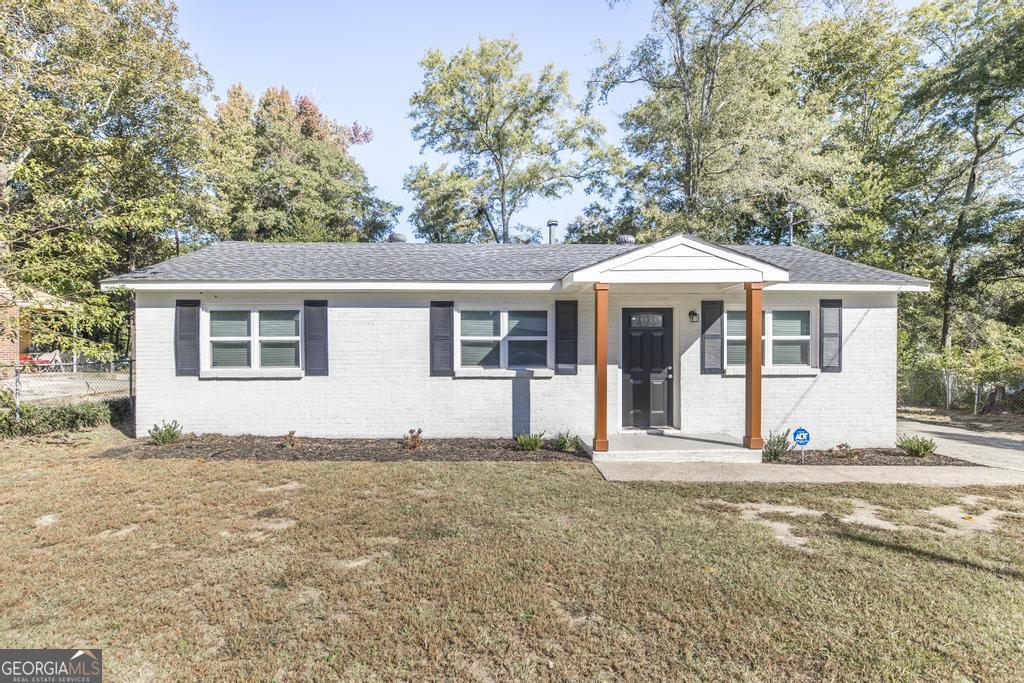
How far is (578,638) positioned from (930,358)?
1789 centimetres

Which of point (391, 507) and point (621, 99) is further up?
point (621, 99)

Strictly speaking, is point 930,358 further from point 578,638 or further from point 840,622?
point 578,638

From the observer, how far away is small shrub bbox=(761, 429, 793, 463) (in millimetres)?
7430

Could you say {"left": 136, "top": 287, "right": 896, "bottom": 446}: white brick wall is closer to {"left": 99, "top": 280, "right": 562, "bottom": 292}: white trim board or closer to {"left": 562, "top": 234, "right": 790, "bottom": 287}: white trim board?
{"left": 99, "top": 280, "right": 562, "bottom": 292}: white trim board

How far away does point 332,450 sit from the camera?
757 centimetres

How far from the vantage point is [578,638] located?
285 cm

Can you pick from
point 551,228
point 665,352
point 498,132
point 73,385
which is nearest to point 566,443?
point 665,352

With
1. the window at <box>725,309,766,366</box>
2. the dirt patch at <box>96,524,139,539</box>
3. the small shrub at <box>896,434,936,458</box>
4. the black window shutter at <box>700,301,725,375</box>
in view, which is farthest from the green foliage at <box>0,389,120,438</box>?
the small shrub at <box>896,434,936,458</box>

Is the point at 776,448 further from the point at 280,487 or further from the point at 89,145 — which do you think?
the point at 89,145

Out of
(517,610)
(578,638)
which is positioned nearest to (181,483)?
(517,610)

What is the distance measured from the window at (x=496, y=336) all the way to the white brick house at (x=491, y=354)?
25mm

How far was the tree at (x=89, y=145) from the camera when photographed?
7.48 m

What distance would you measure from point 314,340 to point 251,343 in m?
1.10

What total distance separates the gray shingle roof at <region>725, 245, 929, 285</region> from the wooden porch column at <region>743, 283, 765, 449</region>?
2.01 feet
